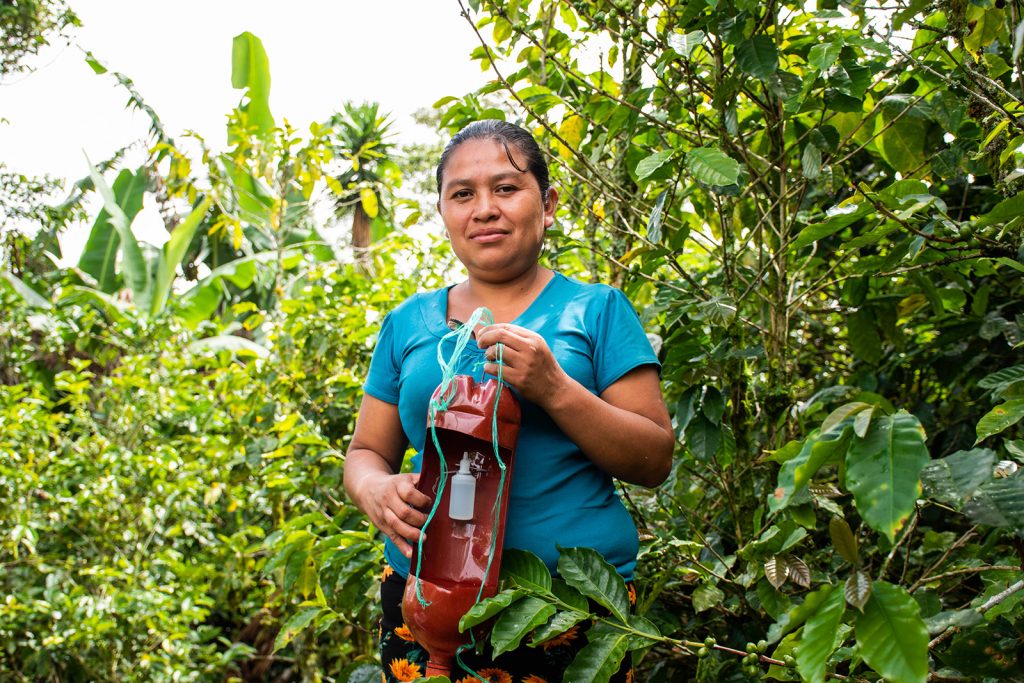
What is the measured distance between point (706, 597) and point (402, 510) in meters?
0.77

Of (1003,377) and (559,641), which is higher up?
(1003,377)

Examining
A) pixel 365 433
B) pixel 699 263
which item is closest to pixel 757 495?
pixel 365 433

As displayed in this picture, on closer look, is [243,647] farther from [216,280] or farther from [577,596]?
[216,280]

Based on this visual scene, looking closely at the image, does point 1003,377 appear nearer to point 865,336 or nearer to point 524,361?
point 524,361

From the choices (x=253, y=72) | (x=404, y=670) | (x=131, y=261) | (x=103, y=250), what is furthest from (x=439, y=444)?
(x=103, y=250)

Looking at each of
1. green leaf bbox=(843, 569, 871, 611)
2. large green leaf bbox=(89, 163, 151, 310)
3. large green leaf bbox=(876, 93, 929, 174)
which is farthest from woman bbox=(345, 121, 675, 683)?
large green leaf bbox=(89, 163, 151, 310)

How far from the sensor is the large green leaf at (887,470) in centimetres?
76

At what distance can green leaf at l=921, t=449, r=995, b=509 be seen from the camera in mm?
1036

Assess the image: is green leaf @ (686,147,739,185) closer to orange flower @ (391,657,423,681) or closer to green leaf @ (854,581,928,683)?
green leaf @ (854,581,928,683)

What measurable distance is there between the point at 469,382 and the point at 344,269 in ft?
7.15

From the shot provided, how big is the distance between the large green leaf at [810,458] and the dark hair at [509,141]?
32.4 inches

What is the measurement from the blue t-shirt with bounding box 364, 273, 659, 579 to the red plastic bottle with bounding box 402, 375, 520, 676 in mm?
67

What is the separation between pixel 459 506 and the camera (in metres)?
1.30

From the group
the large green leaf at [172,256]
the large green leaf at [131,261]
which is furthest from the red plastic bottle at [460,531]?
the large green leaf at [131,261]
